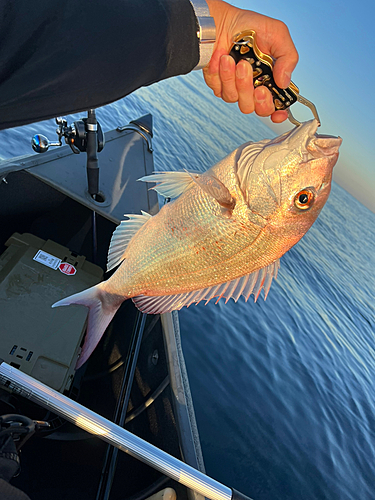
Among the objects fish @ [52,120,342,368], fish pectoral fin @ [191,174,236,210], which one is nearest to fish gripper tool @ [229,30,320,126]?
fish @ [52,120,342,368]

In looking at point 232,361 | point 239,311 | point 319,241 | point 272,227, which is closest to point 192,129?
point 319,241

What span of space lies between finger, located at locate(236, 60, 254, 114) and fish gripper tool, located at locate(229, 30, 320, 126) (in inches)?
1.5

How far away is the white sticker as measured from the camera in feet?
11.1

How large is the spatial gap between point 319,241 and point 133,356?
1809 cm

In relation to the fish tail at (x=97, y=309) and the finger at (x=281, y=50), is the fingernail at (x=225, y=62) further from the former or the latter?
the fish tail at (x=97, y=309)

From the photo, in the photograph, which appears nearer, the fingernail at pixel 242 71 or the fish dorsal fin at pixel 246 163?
the fingernail at pixel 242 71

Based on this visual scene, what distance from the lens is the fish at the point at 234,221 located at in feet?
5.28

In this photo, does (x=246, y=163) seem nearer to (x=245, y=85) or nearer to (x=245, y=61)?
(x=245, y=85)

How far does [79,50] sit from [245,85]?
97 centimetres

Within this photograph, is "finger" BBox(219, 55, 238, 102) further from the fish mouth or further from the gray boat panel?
the gray boat panel

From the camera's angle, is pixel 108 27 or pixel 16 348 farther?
pixel 16 348

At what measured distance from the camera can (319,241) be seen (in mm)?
18750

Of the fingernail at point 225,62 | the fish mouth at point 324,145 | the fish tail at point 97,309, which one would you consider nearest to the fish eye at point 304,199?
the fish mouth at point 324,145

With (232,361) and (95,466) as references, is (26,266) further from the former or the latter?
(232,361)
